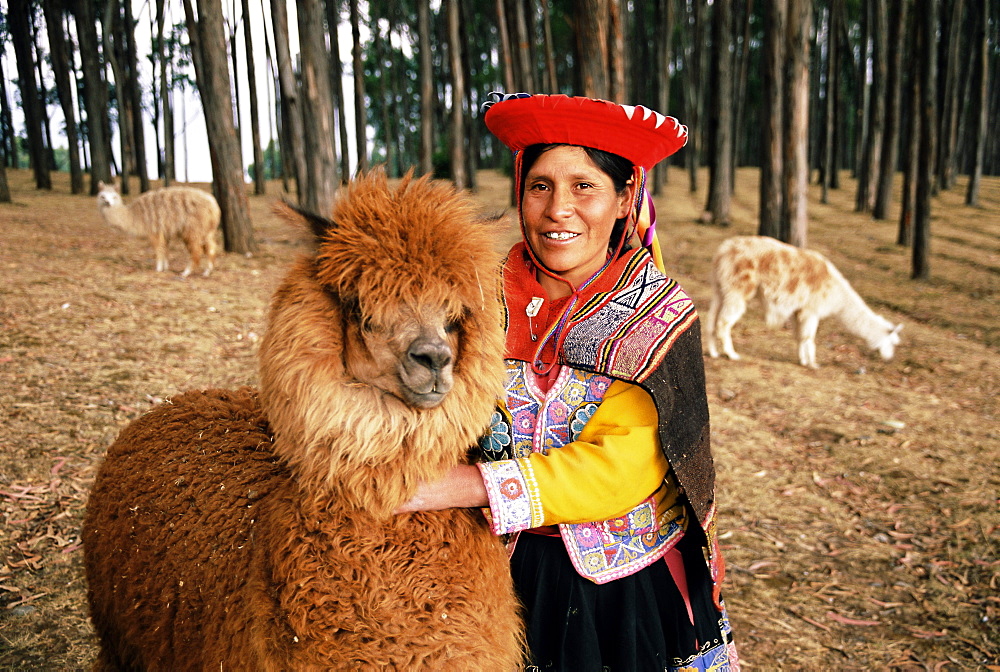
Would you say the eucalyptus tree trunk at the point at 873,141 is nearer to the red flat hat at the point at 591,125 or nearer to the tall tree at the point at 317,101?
the tall tree at the point at 317,101

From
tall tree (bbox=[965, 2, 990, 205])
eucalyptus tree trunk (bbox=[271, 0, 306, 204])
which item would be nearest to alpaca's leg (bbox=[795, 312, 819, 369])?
eucalyptus tree trunk (bbox=[271, 0, 306, 204])

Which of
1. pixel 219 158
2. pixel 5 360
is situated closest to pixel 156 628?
pixel 5 360

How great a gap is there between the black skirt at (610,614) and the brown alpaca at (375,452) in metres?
0.14

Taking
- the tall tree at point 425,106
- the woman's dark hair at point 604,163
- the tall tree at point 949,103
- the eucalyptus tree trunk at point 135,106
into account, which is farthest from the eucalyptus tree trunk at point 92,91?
the tall tree at point 949,103

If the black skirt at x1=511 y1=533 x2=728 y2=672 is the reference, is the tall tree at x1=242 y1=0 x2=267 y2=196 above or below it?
above

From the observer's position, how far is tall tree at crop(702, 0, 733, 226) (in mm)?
15568

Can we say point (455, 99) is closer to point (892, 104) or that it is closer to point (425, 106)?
point (425, 106)

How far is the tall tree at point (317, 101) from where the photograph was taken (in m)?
11.1

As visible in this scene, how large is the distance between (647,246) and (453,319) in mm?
714

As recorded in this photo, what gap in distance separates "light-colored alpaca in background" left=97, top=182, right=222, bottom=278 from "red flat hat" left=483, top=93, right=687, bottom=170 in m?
8.75

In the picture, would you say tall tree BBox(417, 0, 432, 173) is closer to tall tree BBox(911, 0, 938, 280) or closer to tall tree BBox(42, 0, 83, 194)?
tall tree BBox(911, 0, 938, 280)

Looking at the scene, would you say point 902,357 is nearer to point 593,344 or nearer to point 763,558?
point 763,558

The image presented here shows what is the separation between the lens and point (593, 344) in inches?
64.1

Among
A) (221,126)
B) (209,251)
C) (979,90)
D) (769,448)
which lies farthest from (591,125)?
(979,90)
